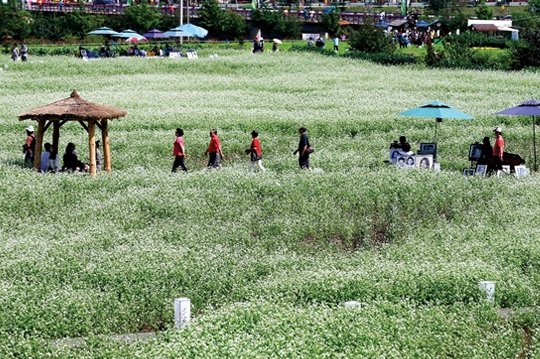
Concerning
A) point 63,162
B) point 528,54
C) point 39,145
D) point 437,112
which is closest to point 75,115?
point 39,145

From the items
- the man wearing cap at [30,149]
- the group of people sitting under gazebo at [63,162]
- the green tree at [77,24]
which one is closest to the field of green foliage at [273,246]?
the group of people sitting under gazebo at [63,162]

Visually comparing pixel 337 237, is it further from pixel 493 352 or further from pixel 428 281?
pixel 493 352

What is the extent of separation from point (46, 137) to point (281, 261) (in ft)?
53.2

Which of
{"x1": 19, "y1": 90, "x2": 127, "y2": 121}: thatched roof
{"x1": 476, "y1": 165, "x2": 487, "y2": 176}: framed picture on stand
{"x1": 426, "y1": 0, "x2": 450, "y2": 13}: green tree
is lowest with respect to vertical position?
{"x1": 476, "y1": 165, "x2": 487, "y2": 176}: framed picture on stand

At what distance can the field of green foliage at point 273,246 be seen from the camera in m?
13.5

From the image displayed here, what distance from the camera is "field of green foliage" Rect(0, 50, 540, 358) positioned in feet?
44.1

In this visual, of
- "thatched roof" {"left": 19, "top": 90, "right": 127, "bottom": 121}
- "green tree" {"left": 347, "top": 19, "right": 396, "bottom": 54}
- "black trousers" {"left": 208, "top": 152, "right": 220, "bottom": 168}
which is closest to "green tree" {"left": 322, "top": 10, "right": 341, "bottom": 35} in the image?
"green tree" {"left": 347, "top": 19, "right": 396, "bottom": 54}

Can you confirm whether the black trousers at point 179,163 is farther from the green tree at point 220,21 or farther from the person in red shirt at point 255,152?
the green tree at point 220,21

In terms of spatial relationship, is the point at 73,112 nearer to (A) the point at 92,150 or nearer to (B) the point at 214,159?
(A) the point at 92,150

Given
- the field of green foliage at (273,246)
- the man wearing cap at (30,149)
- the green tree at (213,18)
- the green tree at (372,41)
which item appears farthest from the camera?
the green tree at (213,18)

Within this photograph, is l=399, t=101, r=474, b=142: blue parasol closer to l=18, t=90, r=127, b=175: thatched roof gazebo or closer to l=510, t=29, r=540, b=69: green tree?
l=18, t=90, r=127, b=175: thatched roof gazebo

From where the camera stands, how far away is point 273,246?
19.0 m

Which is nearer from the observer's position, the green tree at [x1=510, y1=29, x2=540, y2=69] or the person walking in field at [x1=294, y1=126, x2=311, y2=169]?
the person walking in field at [x1=294, y1=126, x2=311, y2=169]

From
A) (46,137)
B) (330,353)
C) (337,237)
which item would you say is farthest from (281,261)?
(46,137)
